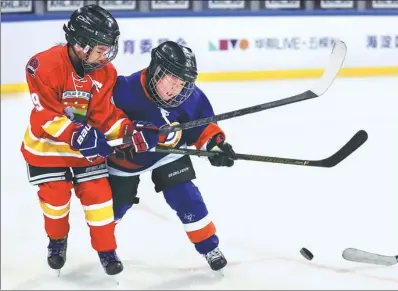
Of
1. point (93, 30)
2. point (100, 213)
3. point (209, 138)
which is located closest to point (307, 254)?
point (209, 138)

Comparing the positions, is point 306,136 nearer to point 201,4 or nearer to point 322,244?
point 322,244

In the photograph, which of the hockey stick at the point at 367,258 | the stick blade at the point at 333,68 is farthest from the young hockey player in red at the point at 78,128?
the hockey stick at the point at 367,258

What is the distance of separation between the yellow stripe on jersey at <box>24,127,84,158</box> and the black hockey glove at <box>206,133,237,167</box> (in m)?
0.30

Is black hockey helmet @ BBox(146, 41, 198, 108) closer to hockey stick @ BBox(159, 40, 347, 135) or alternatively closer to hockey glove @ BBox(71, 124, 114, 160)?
hockey stick @ BBox(159, 40, 347, 135)

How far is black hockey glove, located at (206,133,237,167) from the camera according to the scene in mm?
1503

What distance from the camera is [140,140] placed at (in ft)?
4.55

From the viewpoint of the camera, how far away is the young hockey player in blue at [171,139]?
1.39 metres

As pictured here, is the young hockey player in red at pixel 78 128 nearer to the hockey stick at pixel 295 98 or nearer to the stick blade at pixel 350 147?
the hockey stick at pixel 295 98

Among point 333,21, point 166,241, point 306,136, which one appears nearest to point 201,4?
point 333,21

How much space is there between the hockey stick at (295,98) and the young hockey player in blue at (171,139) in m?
0.05

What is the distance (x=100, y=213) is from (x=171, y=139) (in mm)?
237

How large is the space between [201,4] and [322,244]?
242 cm

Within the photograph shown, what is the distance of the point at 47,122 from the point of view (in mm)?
1400

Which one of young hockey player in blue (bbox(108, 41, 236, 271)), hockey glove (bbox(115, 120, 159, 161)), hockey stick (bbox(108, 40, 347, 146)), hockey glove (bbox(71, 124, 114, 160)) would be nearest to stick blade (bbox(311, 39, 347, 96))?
hockey stick (bbox(108, 40, 347, 146))
